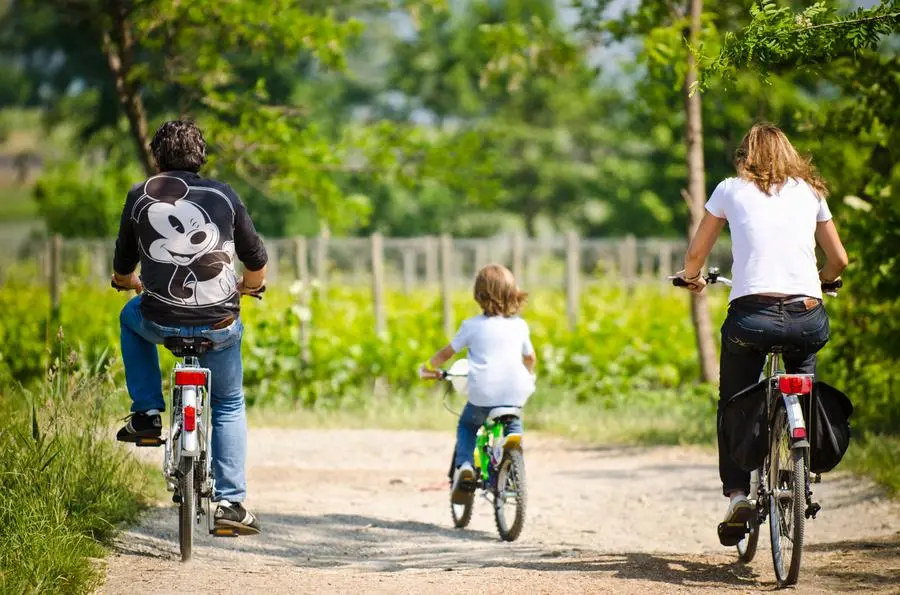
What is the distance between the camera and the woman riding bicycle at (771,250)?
5180 millimetres

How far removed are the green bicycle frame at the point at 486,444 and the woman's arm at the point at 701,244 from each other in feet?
6.28

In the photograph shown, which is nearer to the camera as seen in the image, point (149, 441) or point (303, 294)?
point (149, 441)

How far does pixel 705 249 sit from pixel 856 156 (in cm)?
517

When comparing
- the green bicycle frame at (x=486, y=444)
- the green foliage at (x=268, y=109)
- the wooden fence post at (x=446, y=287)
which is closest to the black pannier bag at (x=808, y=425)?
the green bicycle frame at (x=486, y=444)

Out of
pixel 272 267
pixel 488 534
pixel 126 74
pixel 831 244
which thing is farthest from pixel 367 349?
pixel 272 267

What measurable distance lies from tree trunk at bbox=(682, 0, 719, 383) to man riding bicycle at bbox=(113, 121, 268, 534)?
6809mm

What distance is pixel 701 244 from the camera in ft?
17.7

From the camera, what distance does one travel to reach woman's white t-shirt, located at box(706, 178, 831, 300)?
5.18m

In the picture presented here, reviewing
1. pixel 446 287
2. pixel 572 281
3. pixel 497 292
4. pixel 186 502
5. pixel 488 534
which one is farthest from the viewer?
pixel 572 281

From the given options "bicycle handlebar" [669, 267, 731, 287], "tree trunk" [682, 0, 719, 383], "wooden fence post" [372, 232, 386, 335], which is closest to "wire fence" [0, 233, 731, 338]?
"wooden fence post" [372, 232, 386, 335]

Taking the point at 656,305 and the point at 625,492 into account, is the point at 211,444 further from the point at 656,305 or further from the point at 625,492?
the point at 656,305

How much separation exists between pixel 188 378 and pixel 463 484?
6.74 ft

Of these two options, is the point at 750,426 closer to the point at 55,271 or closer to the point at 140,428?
the point at 140,428

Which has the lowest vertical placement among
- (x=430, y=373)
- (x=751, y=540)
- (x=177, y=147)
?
(x=751, y=540)
